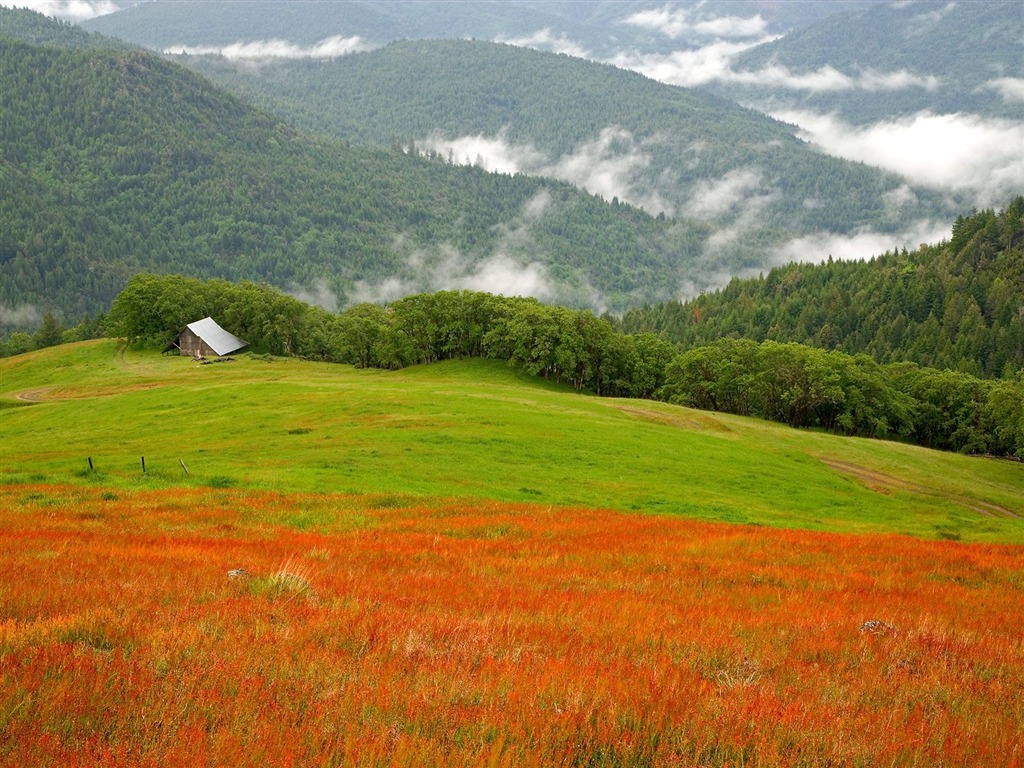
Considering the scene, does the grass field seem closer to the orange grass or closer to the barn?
the orange grass

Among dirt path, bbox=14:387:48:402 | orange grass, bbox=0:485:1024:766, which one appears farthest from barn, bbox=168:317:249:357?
orange grass, bbox=0:485:1024:766

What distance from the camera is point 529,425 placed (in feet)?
185

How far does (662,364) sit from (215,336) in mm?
88254

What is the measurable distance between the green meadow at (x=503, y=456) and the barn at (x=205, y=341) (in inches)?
1612

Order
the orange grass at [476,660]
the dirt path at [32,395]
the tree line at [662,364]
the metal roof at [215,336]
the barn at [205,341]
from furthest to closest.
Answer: the metal roof at [215,336], the barn at [205,341], the tree line at [662,364], the dirt path at [32,395], the orange grass at [476,660]

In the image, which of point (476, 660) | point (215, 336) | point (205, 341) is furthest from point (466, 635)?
point (215, 336)

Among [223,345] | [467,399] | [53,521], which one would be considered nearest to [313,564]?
[53,521]

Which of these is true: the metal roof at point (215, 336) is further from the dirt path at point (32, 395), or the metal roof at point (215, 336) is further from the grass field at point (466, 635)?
the grass field at point (466, 635)

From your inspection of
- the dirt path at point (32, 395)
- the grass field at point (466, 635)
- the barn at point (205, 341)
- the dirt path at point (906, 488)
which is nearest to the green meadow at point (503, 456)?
the dirt path at point (906, 488)

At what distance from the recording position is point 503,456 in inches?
1788

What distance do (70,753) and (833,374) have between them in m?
112

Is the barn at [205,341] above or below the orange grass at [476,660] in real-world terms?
below

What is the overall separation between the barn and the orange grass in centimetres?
12532

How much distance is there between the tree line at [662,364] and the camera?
107562mm
